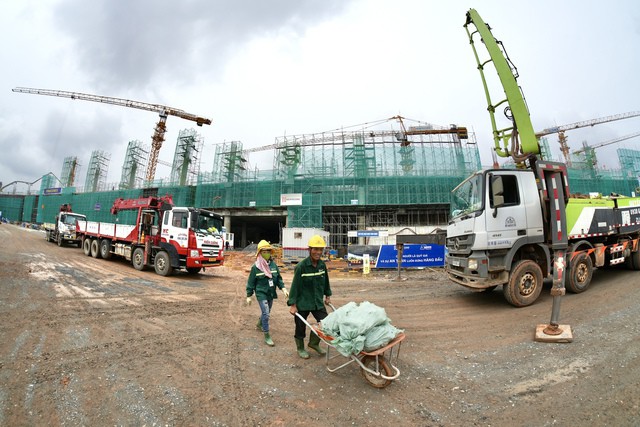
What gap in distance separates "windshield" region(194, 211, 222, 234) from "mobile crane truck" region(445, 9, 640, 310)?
980cm

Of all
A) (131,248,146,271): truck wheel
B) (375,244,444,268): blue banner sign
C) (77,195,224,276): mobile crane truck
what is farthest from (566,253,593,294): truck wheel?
(131,248,146,271): truck wheel

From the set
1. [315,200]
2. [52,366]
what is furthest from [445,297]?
[315,200]

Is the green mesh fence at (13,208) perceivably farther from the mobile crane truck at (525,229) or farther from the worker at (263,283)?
the mobile crane truck at (525,229)

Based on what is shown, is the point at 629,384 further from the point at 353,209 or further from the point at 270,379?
the point at 353,209

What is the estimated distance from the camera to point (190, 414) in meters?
2.95

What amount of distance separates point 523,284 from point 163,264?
12.8 meters

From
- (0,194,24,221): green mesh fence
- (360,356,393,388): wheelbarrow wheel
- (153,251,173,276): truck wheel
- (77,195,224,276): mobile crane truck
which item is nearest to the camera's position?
(360,356,393,388): wheelbarrow wheel

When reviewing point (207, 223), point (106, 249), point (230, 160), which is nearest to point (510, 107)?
point (207, 223)

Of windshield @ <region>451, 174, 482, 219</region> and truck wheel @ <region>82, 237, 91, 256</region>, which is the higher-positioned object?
windshield @ <region>451, 174, 482, 219</region>

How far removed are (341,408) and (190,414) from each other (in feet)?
4.98

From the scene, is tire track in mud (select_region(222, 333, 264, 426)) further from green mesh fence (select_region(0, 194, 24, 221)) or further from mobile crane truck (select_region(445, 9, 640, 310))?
green mesh fence (select_region(0, 194, 24, 221))

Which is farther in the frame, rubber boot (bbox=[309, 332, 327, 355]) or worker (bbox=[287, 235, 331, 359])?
rubber boot (bbox=[309, 332, 327, 355])

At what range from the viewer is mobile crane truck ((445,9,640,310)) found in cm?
591

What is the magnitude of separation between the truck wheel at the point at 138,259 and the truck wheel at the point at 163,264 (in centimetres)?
110
